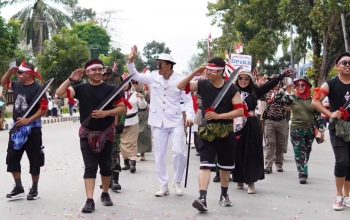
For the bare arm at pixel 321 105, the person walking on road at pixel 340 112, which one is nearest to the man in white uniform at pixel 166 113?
the bare arm at pixel 321 105

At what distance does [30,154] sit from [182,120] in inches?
81.4

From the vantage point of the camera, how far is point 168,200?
805 centimetres

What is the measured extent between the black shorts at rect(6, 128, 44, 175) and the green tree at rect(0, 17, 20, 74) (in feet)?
76.6

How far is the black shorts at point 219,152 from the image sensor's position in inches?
290

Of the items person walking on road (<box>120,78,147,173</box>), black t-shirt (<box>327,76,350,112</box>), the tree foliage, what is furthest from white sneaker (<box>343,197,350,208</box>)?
the tree foliage

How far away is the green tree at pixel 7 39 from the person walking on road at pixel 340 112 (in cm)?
2514

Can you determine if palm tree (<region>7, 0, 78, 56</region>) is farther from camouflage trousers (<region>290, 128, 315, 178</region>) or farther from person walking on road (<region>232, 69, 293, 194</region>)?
person walking on road (<region>232, 69, 293, 194</region>)

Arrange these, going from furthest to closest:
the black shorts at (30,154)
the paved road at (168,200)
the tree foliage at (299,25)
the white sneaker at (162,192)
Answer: the tree foliage at (299,25), the white sneaker at (162,192), the black shorts at (30,154), the paved road at (168,200)

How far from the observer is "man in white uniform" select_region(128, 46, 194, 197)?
8.39 m

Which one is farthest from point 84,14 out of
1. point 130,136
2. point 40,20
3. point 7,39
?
point 130,136

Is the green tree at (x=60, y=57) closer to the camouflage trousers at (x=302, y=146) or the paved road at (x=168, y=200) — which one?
the paved road at (x=168, y=200)

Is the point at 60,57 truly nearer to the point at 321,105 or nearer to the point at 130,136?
the point at 130,136

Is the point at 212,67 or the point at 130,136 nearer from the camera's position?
the point at 212,67

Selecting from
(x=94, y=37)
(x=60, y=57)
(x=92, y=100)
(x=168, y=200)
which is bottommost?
(x=168, y=200)
